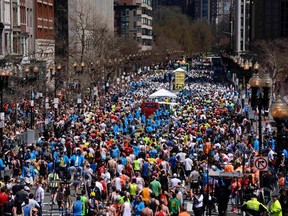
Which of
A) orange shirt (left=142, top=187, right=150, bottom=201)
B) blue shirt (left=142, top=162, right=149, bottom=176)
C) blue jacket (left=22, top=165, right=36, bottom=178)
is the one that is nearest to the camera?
orange shirt (left=142, top=187, right=150, bottom=201)

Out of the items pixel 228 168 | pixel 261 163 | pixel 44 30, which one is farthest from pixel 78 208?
pixel 44 30

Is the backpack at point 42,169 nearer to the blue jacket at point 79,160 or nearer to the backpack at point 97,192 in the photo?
the blue jacket at point 79,160

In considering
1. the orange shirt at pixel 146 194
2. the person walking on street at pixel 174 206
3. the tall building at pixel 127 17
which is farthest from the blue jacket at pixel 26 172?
the tall building at pixel 127 17

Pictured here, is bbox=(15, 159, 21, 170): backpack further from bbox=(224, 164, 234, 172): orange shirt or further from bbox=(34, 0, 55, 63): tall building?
bbox=(34, 0, 55, 63): tall building

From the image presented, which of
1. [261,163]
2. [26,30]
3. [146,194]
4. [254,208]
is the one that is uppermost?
[26,30]

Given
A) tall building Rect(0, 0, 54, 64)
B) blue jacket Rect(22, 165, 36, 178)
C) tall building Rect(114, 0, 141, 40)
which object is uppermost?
tall building Rect(114, 0, 141, 40)

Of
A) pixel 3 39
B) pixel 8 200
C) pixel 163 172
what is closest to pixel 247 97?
pixel 3 39

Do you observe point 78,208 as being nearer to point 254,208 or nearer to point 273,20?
point 254,208

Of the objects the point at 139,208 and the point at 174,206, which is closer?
the point at 139,208

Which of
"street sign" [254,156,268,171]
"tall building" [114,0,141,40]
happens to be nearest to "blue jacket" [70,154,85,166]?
"street sign" [254,156,268,171]

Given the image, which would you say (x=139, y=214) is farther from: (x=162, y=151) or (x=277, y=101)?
(x=162, y=151)

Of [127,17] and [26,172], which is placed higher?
[127,17]

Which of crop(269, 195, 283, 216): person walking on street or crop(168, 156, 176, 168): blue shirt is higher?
crop(269, 195, 283, 216): person walking on street

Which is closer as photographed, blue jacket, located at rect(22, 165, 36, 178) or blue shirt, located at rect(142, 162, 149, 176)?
blue jacket, located at rect(22, 165, 36, 178)
